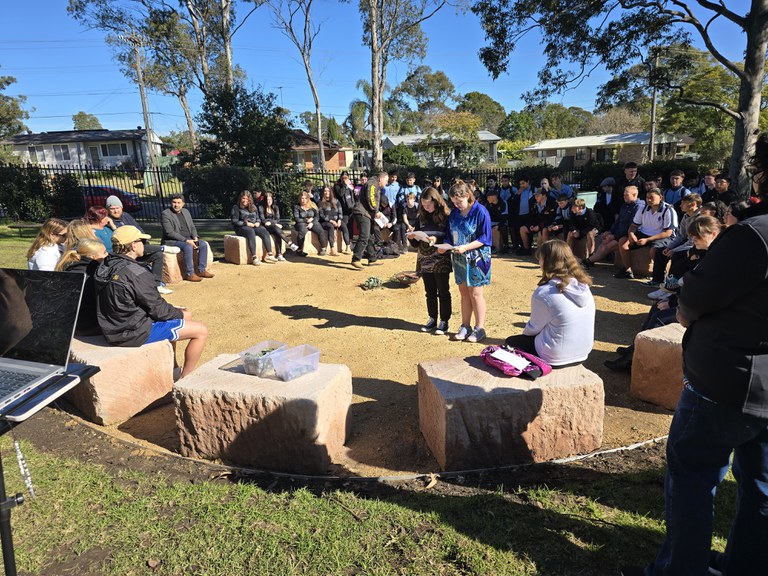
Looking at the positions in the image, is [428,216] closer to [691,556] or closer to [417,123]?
[691,556]

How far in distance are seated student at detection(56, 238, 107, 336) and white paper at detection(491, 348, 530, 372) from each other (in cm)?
331

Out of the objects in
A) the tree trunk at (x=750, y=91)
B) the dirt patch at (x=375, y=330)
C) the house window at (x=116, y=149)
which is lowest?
the dirt patch at (x=375, y=330)

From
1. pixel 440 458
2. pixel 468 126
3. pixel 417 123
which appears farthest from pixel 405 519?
pixel 417 123

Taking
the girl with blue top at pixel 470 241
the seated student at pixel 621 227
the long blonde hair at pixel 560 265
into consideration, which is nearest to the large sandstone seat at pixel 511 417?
the long blonde hair at pixel 560 265

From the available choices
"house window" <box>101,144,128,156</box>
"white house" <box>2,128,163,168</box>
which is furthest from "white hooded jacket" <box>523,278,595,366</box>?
"house window" <box>101,144,128,156</box>

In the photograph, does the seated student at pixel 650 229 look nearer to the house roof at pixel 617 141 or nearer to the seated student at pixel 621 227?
the seated student at pixel 621 227

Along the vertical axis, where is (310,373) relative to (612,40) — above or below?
below

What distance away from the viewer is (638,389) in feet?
13.6

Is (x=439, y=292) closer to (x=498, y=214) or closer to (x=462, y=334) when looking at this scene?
(x=462, y=334)

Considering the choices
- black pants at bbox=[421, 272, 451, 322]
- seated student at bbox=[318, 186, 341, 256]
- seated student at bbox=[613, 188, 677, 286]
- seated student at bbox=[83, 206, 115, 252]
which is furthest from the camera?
seated student at bbox=[318, 186, 341, 256]

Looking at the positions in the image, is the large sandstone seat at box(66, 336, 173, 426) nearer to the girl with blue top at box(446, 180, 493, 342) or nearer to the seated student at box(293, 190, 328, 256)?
the girl with blue top at box(446, 180, 493, 342)

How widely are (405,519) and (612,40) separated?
13548mm

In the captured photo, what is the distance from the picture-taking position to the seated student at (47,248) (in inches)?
216

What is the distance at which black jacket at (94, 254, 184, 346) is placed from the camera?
4.07m
